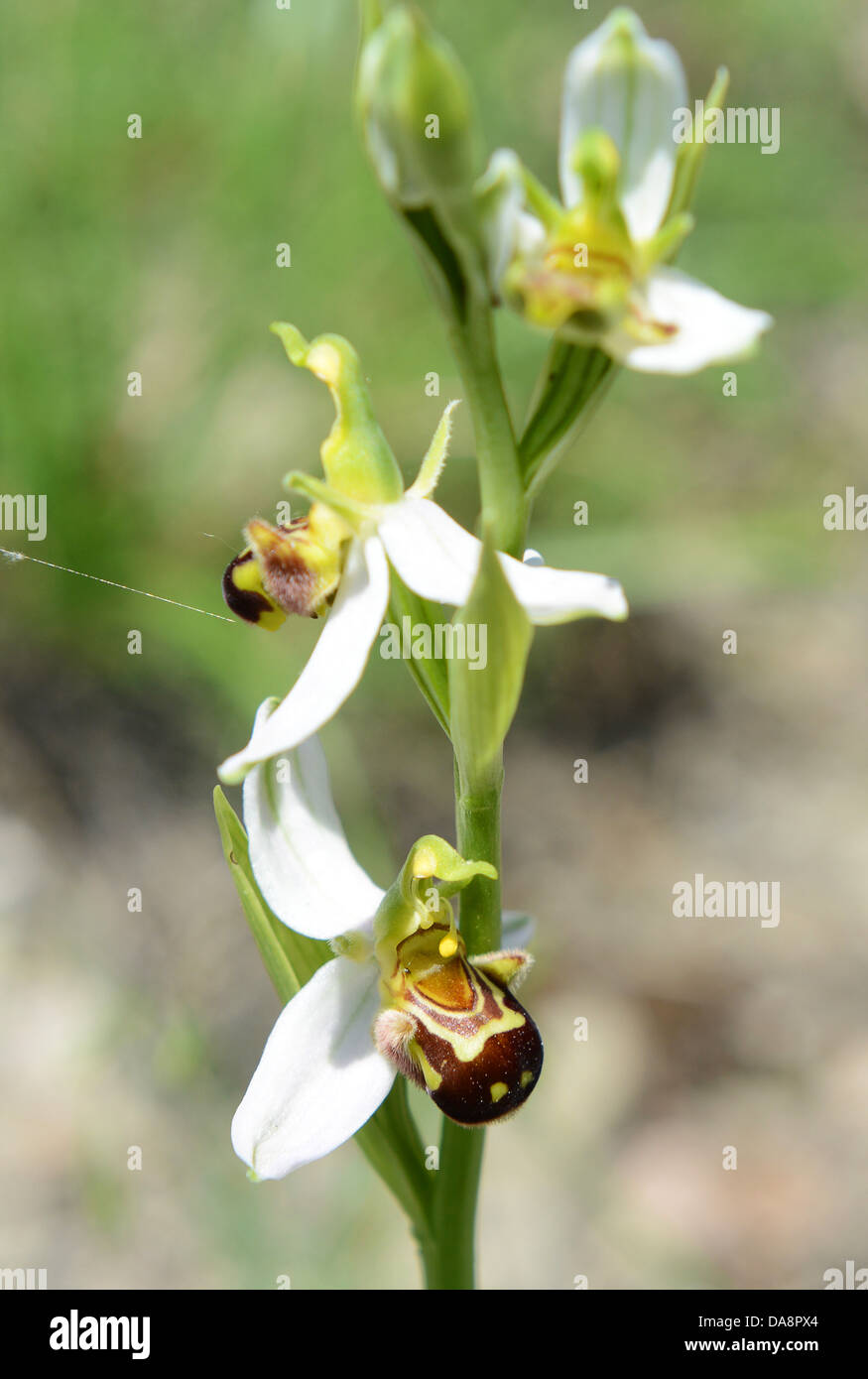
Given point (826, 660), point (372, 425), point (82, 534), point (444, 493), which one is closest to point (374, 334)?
point (444, 493)

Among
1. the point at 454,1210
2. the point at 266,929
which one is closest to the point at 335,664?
the point at 266,929

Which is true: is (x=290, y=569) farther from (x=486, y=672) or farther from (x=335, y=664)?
(x=486, y=672)

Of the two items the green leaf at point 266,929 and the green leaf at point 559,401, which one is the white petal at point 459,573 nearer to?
the green leaf at point 559,401

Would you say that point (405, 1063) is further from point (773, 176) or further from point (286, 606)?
point (773, 176)

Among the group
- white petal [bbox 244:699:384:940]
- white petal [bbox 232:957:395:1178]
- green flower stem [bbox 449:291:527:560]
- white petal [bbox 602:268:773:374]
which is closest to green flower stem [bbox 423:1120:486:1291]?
white petal [bbox 232:957:395:1178]

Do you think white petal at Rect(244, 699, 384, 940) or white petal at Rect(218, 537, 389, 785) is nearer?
white petal at Rect(218, 537, 389, 785)

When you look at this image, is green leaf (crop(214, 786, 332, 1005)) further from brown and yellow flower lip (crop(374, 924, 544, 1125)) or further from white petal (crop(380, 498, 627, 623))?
white petal (crop(380, 498, 627, 623))

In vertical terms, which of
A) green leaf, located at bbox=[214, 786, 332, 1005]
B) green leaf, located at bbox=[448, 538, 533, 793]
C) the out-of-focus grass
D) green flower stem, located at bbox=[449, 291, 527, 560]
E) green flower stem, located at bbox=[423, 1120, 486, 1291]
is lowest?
green flower stem, located at bbox=[423, 1120, 486, 1291]
